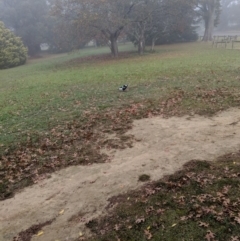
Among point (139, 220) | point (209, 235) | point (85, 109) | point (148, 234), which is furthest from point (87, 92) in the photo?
point (209, 235)

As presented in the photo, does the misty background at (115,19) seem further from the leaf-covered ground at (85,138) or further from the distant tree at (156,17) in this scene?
the leaf-covered ground at (85,138)

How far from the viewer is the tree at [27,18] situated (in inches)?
1270

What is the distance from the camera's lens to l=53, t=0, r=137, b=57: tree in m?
18.2

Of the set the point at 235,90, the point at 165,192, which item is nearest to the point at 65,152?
the point at 165,192

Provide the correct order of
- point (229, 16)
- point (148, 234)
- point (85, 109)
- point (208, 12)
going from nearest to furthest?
point (148, 234)
point (85, 109)
point (208, 12)
point (229, 16)

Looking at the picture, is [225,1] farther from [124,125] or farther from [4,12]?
[124,125]

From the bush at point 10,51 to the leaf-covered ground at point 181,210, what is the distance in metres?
21.6

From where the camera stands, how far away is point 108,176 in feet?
15.3

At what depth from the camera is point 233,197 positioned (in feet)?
12.1

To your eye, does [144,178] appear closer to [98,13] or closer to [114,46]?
[98,13]

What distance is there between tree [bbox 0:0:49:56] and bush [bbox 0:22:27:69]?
7825mm

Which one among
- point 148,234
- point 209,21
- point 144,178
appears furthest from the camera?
point 209,21

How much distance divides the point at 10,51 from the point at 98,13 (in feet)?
30.5

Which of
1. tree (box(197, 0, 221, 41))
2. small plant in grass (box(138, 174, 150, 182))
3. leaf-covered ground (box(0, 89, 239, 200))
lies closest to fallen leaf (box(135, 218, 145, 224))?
small plant in grass (box(138, 174, 150, 182))
